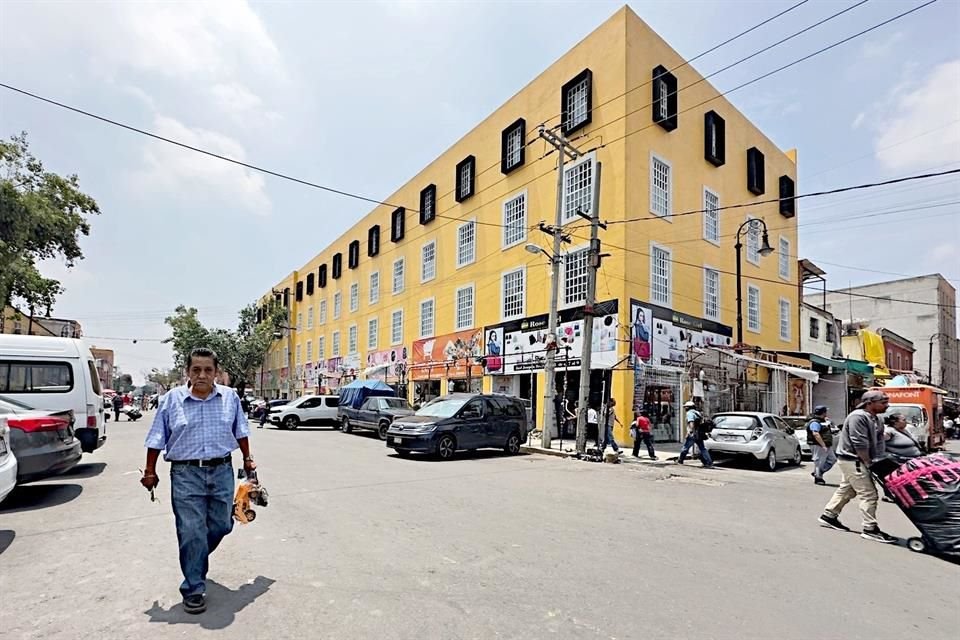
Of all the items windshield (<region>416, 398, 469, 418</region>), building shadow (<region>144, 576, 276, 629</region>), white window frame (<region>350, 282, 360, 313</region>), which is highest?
white window frame (<region>350, 282, 360, 313</region>)

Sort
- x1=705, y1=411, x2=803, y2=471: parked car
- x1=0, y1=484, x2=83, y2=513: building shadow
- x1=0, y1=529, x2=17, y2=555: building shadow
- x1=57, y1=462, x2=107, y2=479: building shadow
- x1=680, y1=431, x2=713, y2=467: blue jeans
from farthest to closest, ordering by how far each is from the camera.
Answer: x1=680, y1=431, x2=713, y2=467: blue jeans → x1=705, y1=411, x2=803, y2=471: parked car → x1=57, y1=462, x2=107, y2=479: building shadow → x1=0, y1=484, x2=83, y2=513: building shadow → x1=0, y1=529, x2=17, y2=555: building shadow

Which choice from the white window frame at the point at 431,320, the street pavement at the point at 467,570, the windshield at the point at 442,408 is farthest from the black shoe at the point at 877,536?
the white window frame at the point at 431,320

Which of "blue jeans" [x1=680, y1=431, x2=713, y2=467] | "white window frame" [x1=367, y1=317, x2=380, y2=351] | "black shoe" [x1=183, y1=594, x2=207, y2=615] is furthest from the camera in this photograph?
"white window frame" [x1=367, y1=317, x2=380, y2=351]

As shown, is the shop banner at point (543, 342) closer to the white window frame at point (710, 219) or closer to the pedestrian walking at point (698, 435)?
the pedestrian walking at point (698, 435)

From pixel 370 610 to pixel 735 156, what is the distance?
27168mm

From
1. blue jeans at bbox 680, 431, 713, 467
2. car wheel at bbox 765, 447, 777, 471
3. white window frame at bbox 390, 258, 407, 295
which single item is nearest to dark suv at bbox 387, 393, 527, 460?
blue jeans at bbox 680, 431, 713, 467

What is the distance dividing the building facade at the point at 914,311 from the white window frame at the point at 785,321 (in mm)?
25886

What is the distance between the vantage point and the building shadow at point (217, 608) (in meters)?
3.70

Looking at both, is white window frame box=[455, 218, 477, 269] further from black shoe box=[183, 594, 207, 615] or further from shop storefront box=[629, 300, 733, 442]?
black shoe box=[183, 594, 207, 615]

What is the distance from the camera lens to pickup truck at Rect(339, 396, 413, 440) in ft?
68.1

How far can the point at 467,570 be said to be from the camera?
4.80m

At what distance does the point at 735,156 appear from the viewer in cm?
2614

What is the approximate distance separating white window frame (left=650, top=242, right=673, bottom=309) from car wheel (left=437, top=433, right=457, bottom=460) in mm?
9884

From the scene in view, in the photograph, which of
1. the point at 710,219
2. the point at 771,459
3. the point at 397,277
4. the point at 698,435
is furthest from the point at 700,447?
the point at 397,277
